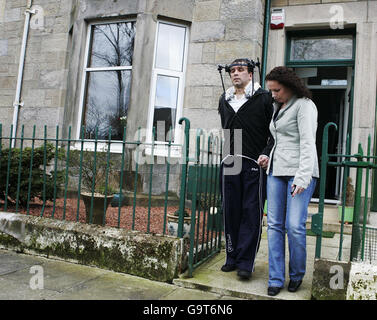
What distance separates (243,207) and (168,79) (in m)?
3.95

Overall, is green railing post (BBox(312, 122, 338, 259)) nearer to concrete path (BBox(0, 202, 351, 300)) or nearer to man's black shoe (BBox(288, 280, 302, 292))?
man's black shoe (BBox(288, 280, 302, 292))

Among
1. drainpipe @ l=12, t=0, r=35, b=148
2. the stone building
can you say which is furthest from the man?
drainpipe @ l=12, t=0, r=35, b=148

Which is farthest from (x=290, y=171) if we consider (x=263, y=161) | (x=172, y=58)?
(x=172, y=58)

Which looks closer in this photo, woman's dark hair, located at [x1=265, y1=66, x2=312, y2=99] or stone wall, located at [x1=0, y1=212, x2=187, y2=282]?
woman's dark hair, located at [x1=265, y1=66, x2=312, y2=99]

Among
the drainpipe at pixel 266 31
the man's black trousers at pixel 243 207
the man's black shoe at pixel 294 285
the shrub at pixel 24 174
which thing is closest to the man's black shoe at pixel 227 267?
the man's black trousers at pixel 243 207

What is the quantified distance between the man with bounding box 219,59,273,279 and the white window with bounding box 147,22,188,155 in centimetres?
334

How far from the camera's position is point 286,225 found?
3039 millimetres

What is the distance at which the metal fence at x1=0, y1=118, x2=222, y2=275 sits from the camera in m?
3.51

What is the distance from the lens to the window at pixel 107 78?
6.95 metres
